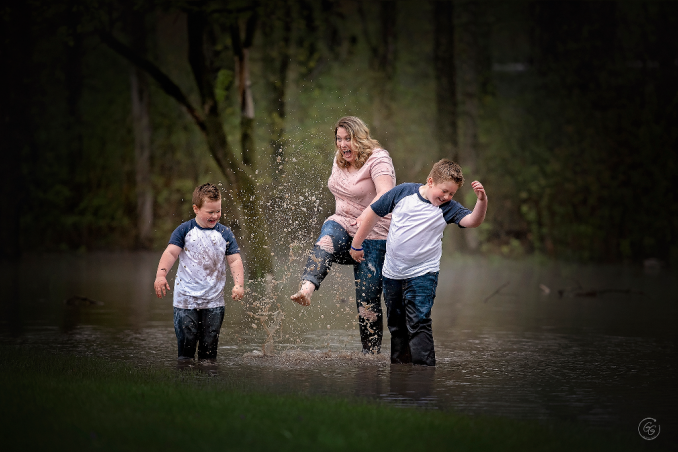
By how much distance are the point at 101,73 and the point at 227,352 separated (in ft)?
70.6

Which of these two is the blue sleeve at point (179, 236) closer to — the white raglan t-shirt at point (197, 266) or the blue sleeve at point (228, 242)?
the white raglan t-shirt at point (197, 266)

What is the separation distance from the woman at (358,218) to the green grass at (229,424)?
1925 mm

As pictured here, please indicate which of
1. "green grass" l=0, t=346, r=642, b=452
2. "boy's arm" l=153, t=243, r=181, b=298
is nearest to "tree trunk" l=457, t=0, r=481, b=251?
"boy's arm" l=153, t=243, r=181, b=298

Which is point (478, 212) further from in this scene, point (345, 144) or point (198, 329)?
point (198, 329)

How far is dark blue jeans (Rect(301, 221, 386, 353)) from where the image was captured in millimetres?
8219

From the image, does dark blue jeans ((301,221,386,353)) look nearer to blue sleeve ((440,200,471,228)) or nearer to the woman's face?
the woman's face

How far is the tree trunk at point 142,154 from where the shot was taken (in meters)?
27.0

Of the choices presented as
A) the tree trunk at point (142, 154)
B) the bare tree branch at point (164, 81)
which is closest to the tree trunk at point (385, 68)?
the tree trunk at point (142, 154)

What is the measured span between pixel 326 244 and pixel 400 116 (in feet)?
67.4

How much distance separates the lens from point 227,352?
8.67 metres

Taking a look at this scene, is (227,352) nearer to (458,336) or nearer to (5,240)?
(458,336)

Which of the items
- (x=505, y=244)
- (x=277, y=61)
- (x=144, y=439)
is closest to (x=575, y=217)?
(x=505, y=244)

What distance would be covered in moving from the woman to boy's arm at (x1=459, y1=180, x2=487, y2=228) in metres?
0.78

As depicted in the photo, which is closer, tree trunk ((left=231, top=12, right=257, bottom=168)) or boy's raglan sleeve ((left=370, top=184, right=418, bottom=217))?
boy's raglan sleeve ((left=370, top=184, right=418, bottom=217))
